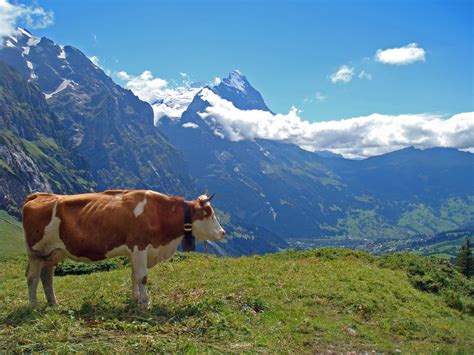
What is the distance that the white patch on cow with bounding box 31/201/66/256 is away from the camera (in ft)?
43.5

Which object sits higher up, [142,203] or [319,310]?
[142,203]

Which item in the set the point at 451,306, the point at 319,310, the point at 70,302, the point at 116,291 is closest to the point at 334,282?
the point at 319,310

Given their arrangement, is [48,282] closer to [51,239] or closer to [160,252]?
[51,239]

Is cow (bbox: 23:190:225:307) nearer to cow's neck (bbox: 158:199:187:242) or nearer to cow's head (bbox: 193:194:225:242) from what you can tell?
cow's neck (bbox: 158:199:187:242)

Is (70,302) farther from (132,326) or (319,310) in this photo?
(319,310)

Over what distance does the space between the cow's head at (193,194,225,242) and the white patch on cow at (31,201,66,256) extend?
4.06m

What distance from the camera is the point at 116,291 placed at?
15867 millimetres

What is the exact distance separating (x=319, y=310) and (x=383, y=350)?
9.36ft

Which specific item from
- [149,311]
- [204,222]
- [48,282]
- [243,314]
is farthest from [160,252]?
[48,282]

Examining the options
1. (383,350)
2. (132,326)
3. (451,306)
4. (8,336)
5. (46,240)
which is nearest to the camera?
(8,336)

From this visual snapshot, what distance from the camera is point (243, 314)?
41.9 ft

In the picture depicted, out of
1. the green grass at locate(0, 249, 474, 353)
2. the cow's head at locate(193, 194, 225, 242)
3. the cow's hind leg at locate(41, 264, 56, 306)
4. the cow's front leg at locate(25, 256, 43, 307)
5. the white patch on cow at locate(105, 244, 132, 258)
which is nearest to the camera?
the green grass at locate(0, 249, 474, 353)

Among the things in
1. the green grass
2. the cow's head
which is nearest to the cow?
the cow's head

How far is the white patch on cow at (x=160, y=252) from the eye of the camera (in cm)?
1356
